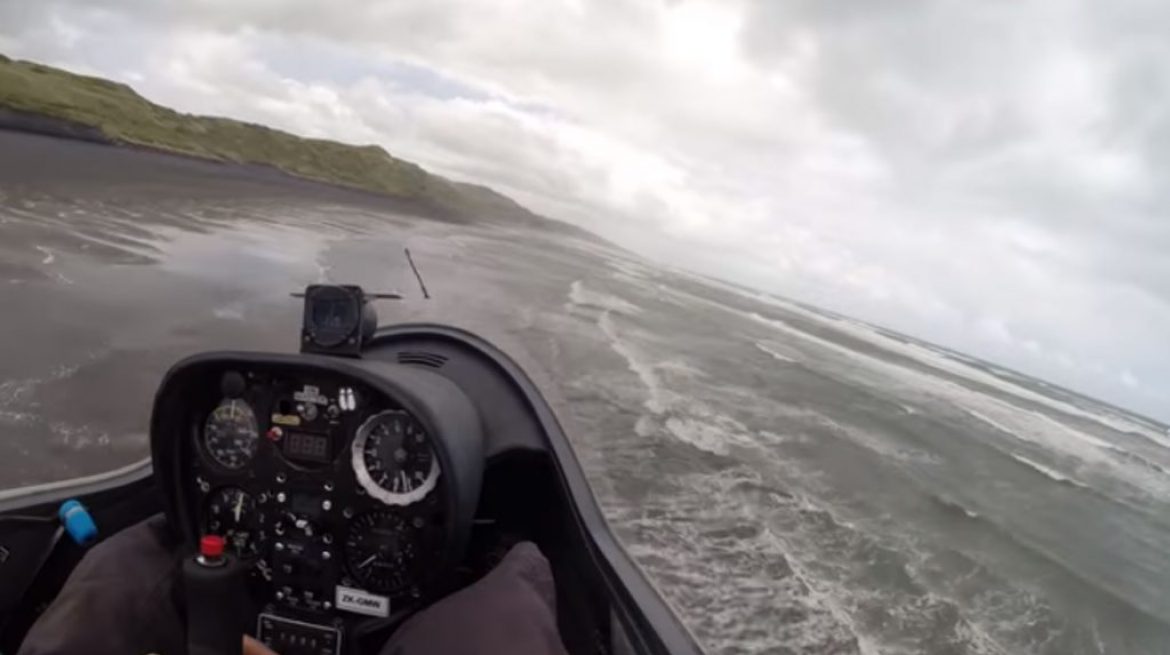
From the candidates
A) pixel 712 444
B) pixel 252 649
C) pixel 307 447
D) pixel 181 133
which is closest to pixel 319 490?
pixel 307 447

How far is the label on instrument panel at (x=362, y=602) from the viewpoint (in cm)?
311

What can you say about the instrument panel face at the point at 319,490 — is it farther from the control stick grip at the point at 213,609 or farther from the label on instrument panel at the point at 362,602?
the control stick grip at the point at 213,609

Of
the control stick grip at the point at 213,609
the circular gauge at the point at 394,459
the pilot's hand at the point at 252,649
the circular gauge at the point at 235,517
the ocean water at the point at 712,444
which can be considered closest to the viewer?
the control stick grip at the point at 213,609

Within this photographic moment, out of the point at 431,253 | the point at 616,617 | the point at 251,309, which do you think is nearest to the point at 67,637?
the point at 616,617

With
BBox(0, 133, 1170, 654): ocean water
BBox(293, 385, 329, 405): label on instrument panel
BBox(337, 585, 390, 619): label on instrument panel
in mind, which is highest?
BBox(293, 385, 329, 405): label on instrument panel

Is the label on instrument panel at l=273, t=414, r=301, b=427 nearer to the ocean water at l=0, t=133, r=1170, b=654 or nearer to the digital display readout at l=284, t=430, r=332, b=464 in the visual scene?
the digital display readout at l=284, t=430, r=332, b=464

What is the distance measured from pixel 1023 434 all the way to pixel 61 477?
2937 centimetres

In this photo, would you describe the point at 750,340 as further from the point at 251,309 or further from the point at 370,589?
the point at 370,589

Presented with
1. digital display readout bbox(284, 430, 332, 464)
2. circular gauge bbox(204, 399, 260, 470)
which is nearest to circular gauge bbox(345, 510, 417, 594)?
digital display readout bbox(284, 430, 332, 464)

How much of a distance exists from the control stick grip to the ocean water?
4.58 meters

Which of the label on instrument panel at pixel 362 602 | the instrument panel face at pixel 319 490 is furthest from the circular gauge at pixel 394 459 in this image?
the label on instrument panel at pixel 362 602

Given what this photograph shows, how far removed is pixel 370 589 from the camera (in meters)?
3.22

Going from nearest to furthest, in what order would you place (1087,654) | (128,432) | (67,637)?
(67,637) → (128,432) → (1087,654)

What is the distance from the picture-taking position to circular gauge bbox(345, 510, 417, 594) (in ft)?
10.5
